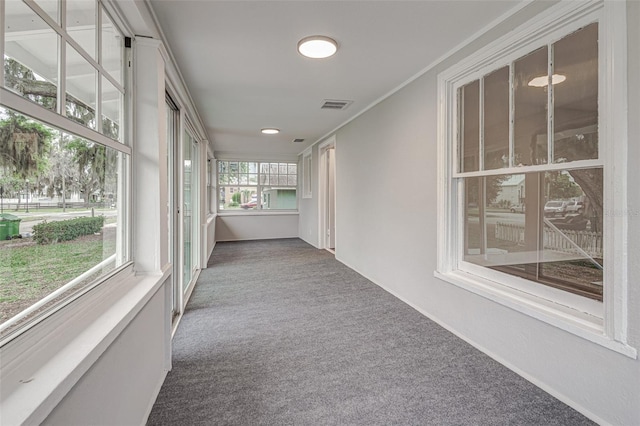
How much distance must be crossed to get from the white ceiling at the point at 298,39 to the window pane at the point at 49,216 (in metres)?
1.16

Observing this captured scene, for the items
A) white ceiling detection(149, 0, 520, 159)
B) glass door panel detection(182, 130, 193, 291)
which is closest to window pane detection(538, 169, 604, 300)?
white ceiling detection(149, 0, 520, 159)

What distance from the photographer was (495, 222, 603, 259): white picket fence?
1.73m

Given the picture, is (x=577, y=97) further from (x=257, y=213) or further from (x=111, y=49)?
(x=257, y=213)

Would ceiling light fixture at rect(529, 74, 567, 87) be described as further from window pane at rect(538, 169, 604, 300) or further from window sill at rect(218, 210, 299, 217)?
window sill at rect(218, 210, 299, 217)

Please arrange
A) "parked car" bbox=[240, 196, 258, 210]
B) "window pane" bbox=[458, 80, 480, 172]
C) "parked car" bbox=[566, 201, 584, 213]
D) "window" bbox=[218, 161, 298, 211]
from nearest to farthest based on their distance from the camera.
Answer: "parked car" bbox=[566, 201, 584, 213] → "window pane" bbox=[458, 80, 480, 172] → "window" bbox=[218, 161, 298, 211] → "parked car" bbox=[240, 196, 258, 210]

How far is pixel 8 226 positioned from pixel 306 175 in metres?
6.49

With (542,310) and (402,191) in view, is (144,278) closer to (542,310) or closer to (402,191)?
(542,310)

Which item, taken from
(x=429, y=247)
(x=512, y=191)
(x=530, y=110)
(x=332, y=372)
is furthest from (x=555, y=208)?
(x=332, y=372)

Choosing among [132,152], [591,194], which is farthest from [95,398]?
[591,194]

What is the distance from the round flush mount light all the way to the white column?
1007mm

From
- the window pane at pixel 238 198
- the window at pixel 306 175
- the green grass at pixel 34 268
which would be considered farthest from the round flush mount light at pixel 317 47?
the window pane at pixel 238 198

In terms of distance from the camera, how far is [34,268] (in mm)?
941

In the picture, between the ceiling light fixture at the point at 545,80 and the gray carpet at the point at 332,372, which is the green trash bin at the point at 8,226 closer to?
the gray carpet at the point at 332,372

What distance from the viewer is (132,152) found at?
1.68m
